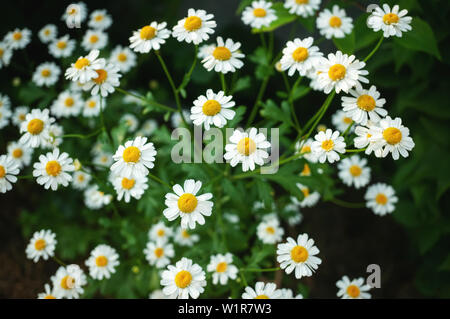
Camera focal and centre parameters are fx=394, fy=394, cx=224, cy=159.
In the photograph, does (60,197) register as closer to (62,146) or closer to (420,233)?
(62,146)

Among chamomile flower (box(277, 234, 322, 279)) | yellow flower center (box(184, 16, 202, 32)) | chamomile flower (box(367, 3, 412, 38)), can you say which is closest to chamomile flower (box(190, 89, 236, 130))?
yellow flower center (box(184, 16, 202, 32))

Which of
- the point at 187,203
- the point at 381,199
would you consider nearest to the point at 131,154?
the point at 187,203

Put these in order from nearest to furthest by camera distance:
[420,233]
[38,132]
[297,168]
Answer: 1. [38,132]
2. [297,168]
3. [420,233]

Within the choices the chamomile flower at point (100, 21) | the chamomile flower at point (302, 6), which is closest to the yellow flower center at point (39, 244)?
the chamomile flower at point (100, 21)

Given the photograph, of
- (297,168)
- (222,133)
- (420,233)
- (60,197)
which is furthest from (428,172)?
(60,197)

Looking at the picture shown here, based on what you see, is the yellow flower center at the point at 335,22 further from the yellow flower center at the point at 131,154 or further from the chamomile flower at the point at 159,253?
the chamomile flower at the point at 159,253
